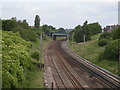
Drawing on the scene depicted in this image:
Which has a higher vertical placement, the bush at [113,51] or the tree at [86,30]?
the tree at [86,30]

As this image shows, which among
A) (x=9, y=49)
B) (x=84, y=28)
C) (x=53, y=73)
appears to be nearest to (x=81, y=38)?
(x=84, y=28)

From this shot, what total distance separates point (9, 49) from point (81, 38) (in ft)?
189

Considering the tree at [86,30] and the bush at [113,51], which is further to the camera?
the tree at [86,30]

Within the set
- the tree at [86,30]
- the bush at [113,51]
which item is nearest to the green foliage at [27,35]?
the tree at [86,30]

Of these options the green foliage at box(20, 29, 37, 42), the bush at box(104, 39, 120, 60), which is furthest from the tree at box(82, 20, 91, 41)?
the bush at box(104, 39, 120, 60)

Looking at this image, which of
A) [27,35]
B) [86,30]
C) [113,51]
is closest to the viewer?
[113,51]

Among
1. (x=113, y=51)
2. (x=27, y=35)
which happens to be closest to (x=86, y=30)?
(x=27, y=35)

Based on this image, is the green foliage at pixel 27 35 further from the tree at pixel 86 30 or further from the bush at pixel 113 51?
the bush at pixel 113 51

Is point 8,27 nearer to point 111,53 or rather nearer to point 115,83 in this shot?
point 111,53

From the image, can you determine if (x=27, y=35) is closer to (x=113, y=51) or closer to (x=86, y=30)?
(x=86, y=30)

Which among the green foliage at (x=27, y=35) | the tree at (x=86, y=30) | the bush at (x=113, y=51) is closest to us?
the bush at (x=113, y=51)

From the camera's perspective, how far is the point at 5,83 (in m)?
12.2

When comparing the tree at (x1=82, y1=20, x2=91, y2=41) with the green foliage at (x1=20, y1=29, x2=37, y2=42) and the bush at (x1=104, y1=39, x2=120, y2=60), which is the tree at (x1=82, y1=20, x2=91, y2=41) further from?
the bush at (x1=104, y1=39, x2=120, y2=60)

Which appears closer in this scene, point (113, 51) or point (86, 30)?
point (113, 51)
